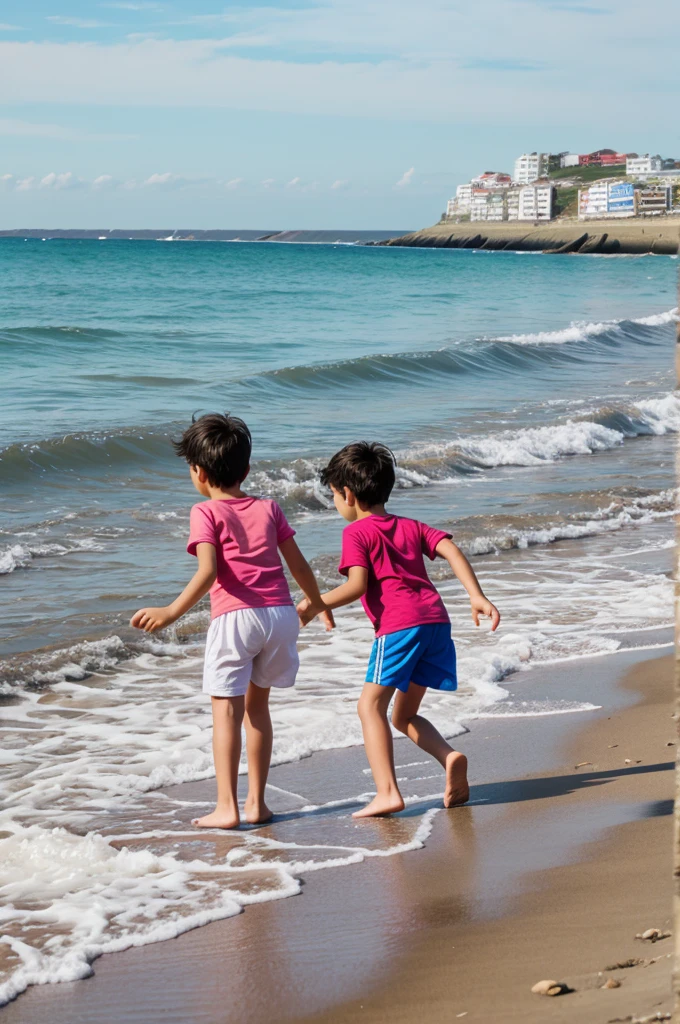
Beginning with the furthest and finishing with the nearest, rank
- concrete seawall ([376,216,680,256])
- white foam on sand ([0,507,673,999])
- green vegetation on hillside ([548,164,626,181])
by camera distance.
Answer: green vegetation on hillside ([548,164,626,181])
concrete seawall ([376,216,680,256])
white foam on sand ([0,507,673,999])

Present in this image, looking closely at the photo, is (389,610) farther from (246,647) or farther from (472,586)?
(246,647)

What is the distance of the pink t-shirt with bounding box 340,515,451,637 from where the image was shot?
12.3 ft

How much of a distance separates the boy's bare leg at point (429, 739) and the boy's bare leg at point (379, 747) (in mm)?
120

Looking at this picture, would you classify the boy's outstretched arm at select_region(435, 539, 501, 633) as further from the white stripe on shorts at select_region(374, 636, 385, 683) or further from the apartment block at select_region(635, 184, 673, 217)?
the apartment block at select_region(635, 184, 673, 217)

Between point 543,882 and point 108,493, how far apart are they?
8.11 metres

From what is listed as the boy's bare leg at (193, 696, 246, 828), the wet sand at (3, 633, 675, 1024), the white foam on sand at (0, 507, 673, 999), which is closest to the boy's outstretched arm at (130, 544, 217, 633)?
the boy's bare leg at (193, 696, 246, 828)

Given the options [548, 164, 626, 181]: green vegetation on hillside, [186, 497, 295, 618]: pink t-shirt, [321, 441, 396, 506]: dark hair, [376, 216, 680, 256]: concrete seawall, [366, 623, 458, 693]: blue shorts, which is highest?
[548, 164, 626, 181]: green vegetation on hillside

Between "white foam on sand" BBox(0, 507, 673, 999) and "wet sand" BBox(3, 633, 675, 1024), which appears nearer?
"wet sand" BBox(3, 633, 675, 1024)

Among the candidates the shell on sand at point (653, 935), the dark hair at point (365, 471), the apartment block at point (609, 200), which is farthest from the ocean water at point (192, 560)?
the apartment block at point (609, 200)

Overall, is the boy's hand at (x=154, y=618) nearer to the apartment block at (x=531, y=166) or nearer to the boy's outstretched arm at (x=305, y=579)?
the boy's outstretched arm at (x=305, y=579)

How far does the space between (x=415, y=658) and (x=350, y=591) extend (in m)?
0.34

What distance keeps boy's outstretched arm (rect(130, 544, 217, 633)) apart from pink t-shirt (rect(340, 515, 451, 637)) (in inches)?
19.0

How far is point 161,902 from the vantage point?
3.11m

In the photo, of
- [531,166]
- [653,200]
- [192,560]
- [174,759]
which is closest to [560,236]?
[653,200]
